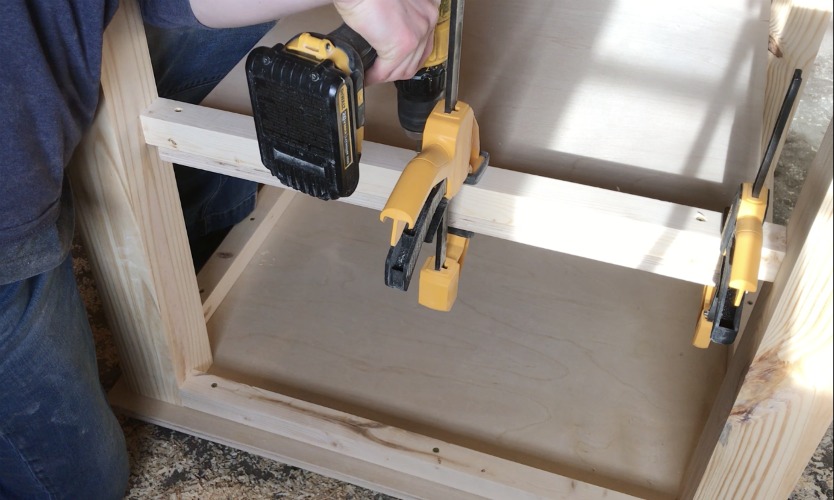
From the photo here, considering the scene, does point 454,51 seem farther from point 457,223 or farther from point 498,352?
point 498,352

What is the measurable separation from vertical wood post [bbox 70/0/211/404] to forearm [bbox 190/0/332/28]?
0.07m

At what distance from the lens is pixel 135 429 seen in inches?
41.0

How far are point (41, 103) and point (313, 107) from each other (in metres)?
0.25

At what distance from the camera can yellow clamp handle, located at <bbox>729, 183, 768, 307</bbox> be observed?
54 centimetres

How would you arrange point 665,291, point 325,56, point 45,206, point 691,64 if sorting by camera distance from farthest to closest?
point 665,291, point 691,64, point 45,206, point 325,56

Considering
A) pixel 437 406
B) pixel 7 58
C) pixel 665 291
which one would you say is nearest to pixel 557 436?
pixel 437 406

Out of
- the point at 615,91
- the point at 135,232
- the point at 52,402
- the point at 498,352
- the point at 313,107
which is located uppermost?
the point at 313,107

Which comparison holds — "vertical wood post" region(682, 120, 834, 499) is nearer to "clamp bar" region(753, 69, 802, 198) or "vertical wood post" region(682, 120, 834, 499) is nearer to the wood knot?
"clamp bar" region(753, 69, 802, 198)

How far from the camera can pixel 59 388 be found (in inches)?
31.9

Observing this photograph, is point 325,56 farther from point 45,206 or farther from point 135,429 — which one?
point 135,429

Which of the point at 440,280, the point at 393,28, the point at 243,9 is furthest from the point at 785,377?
the point at 243,9

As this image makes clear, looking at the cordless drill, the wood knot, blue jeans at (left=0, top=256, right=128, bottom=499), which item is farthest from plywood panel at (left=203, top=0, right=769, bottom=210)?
blue jeans at (left=0, top=256, right=128, bottom=499)

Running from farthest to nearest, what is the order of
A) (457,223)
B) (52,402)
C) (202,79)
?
(202,79)
(52,402)
(457,223)

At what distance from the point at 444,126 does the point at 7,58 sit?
353 millimetres
